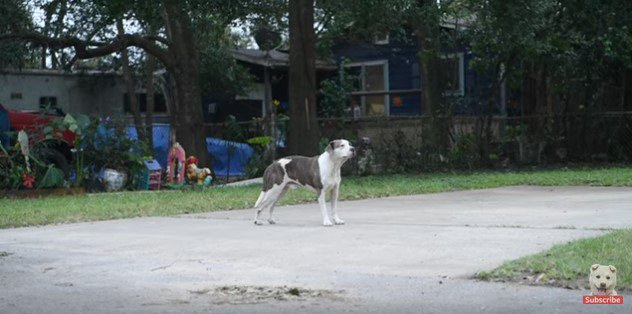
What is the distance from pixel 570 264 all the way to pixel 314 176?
4514 mm

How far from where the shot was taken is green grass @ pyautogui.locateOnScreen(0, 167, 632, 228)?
48.0 feet

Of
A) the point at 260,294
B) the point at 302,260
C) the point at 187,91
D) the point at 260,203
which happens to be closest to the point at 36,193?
the point at 187,91

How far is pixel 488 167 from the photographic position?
23.7 meters

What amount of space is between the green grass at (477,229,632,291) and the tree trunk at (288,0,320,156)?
505 inches

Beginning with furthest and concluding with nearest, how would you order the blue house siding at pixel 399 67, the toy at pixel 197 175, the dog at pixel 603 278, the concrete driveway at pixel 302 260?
the blue house siding at pixel 399 67
the toy at pixel 197 175
the concrete driveway at pixel 302 260
the dog at pixel 603 278

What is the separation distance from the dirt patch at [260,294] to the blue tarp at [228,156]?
49.7 ft

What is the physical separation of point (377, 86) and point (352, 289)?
25557 mm

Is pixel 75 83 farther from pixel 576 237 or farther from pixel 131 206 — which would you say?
pixel 576 237

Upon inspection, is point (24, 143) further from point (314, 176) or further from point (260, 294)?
point (260, 294)

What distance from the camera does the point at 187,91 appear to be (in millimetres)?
23812

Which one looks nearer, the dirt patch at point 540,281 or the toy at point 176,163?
the dirt patch at point 540,281

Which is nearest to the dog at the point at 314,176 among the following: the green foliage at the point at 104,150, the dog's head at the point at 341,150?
the dog's head at the point at 341,150

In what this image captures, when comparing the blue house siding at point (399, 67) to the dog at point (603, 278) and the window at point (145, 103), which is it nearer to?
the window at point (145, 103)

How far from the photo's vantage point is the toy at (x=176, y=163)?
2092 centimetres
